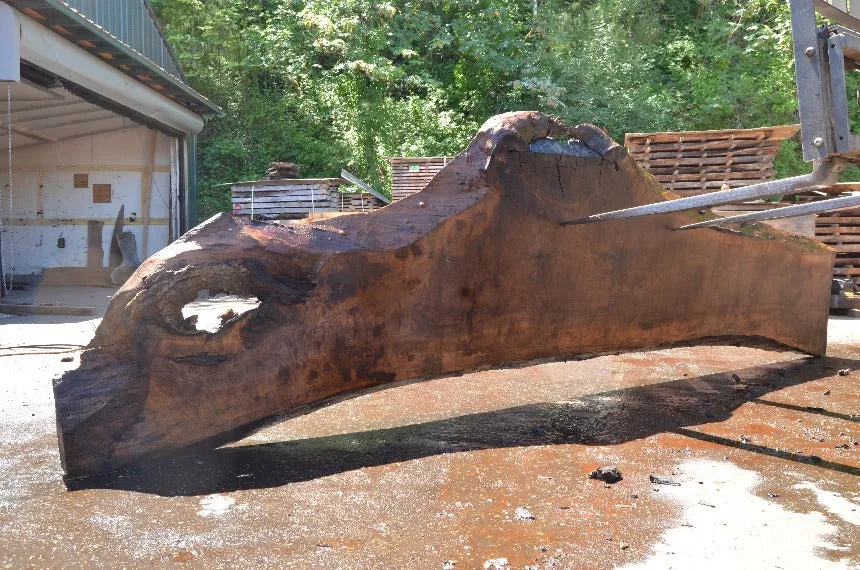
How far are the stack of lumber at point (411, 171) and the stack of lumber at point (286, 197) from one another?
1.18m

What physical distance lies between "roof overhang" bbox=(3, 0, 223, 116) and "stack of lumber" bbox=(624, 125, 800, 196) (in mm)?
7539

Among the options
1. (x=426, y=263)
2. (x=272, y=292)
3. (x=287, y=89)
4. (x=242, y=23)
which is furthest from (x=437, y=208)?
(x=242, y=23)

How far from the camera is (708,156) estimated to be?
1221 cm

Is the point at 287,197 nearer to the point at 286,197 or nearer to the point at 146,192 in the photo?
the point at 286,197

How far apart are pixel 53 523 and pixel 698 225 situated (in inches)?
111

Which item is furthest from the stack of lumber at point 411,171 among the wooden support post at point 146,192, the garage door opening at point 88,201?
the wooden support post at point 146,192

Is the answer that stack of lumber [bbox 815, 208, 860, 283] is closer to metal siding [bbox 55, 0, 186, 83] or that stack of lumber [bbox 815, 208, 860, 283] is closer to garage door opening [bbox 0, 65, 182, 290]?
metal siding [bbox 55, 0, 186, 83]

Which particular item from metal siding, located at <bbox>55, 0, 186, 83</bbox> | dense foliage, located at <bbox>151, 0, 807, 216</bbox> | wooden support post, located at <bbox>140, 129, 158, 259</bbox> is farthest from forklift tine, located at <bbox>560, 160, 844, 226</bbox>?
dense foliage, located at <bbox>151, 0, 807, 216</bbox>

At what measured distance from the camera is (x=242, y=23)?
74.8 ft

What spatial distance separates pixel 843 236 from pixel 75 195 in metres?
13.4

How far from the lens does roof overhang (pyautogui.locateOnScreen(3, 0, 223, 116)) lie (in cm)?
833

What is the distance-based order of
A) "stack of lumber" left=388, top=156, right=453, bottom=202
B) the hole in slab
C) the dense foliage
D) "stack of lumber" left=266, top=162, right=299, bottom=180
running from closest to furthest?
the hole in slab, "stack of lumber" left=388, top=156, right=453, bottom=202, "stack of lumber" left=266, top=162, right=299, bottom=180, the dense foliage

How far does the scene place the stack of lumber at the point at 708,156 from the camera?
11734mm

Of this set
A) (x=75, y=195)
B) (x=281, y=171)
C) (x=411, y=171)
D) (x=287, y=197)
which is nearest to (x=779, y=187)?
(x=411, y=171)
